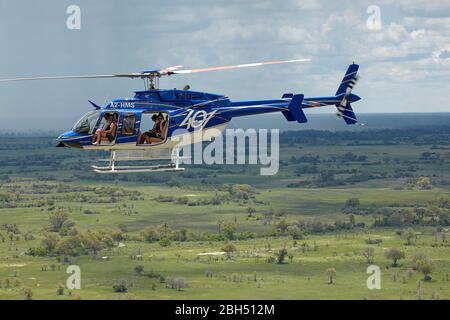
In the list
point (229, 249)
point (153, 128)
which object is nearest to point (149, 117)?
point (153, 128)

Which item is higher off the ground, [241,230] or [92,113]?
[92,113]

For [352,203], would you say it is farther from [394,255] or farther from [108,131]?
[108,131]

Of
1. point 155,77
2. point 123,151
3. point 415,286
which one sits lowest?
point 415,286

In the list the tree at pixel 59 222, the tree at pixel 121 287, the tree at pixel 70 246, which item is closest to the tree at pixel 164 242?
the tree at pixel 70 246

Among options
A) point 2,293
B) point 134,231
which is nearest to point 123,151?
point 2,293

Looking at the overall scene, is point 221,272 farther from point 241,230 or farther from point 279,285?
point 241,230

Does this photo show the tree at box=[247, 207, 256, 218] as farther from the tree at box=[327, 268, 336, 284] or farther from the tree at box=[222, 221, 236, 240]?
the tree at box=[327, 268, 336, 284]

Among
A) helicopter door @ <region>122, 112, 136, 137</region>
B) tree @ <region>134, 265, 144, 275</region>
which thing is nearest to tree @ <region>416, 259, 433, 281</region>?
tree @ <region>134, 265, 144, 275</region>
